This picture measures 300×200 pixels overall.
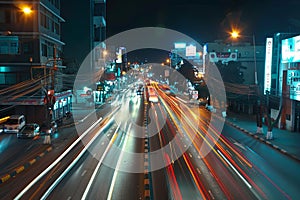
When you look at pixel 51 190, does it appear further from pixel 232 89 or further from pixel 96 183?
pixel 232 89

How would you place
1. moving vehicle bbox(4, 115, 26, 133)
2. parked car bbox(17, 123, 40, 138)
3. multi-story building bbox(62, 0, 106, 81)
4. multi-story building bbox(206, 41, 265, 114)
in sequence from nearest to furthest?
parked car bbox(17, 123, 40, 138), moving vehicle bbox(4, 115, 26, 133), multi-story building bbox(206, 41, 265, 114), multi-story building bbox(62, 0, 106, 81)

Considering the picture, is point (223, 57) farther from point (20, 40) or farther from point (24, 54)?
point (20, 40)

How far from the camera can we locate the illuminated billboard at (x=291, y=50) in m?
30.1

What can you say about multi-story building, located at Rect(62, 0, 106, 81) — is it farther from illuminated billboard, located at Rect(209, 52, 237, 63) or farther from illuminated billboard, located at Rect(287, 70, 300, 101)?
illuminated billboard, located at Rect(287, 70, 300, 101)

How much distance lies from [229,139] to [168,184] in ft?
43.4

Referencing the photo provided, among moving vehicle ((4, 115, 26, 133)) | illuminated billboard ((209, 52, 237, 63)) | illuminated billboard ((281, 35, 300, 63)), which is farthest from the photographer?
illuminated billboard ((209, 52, 237, 63))

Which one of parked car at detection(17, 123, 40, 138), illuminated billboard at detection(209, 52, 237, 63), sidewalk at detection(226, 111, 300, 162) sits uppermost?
illuminated billboard at detection(209, 52, 237, 63)

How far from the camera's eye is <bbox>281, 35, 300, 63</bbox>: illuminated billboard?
3014 cm

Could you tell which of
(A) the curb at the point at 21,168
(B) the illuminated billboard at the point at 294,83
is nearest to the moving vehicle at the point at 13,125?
(A) the curb at the point at 21,168

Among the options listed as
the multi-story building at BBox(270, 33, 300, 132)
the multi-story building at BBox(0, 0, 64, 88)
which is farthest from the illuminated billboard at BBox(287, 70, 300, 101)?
the multi-story building at BBox(0, 0, 64, 88)

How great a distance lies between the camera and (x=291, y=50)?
31.4 metres

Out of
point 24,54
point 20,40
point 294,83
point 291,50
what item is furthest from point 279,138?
point 20,40

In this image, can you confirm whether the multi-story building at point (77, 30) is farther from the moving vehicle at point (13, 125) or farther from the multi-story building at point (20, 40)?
the moving vehicle at point (13, 125)

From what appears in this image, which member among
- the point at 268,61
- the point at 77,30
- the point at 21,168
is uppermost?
the point at 77,30
